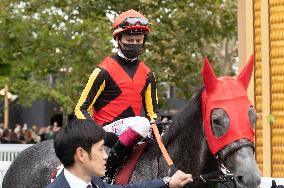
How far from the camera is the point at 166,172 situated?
19.4ft

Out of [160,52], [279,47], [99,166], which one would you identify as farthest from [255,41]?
[160,52]

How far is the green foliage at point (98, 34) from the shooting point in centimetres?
2066

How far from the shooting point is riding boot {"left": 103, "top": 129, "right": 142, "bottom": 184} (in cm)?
611

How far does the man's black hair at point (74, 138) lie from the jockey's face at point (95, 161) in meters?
0.03

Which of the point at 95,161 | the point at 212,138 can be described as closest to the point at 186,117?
the point at 212,138

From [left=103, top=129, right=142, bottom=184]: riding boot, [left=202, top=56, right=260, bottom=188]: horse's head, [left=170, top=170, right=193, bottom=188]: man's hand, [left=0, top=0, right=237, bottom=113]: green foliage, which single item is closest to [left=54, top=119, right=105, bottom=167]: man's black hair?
[left=170, top=170, right=193, bottom=188]: man's hand

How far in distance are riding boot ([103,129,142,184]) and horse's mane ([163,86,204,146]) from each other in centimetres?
26

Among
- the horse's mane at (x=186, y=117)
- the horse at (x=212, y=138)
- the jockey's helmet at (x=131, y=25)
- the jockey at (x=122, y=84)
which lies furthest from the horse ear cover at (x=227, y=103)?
the jockey's helmet at (x=131, y=25)

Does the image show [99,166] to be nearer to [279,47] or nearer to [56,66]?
[279,47]

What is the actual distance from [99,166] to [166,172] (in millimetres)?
1763

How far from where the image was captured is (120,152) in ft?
20.1

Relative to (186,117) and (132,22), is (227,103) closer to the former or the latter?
(186,117)

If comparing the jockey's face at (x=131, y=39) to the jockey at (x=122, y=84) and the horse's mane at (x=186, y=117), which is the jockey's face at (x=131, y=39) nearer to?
the jockey at (x=122, y=84)

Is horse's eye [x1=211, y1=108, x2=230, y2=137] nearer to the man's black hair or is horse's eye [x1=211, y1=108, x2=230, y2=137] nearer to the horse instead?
the horse
